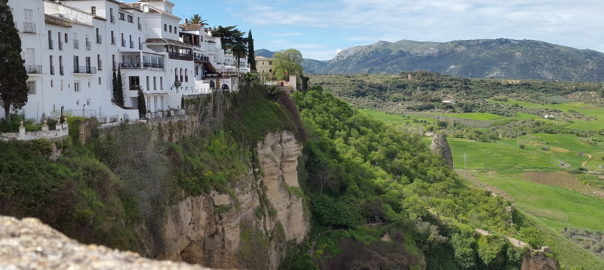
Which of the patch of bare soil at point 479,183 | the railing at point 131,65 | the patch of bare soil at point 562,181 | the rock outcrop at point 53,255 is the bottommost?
the patch of bare soil at point 562,181

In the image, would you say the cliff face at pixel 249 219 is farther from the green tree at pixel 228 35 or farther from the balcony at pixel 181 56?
the green tree at pixel 228 35

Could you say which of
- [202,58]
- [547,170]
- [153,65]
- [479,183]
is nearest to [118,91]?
[153,65]

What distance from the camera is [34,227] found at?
555 inches

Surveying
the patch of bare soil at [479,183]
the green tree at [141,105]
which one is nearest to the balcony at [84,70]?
the green tree at [141,105]

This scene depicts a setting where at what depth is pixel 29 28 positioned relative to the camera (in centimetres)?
2920

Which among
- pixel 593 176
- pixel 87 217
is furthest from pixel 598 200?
pixel 87 217

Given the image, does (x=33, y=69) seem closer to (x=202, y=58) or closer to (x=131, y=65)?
(x=131, y=65)

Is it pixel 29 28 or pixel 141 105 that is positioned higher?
pixel 29 28

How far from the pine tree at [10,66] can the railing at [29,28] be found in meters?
2.17

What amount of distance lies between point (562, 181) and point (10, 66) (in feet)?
352

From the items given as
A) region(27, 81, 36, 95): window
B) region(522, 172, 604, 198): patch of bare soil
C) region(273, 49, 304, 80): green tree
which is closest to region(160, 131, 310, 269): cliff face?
region(27, 81, 36, 95): window

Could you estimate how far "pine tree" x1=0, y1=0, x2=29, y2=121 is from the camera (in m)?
25.9

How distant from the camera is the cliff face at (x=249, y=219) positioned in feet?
103

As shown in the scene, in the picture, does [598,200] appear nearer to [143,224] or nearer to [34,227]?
[143,224]
